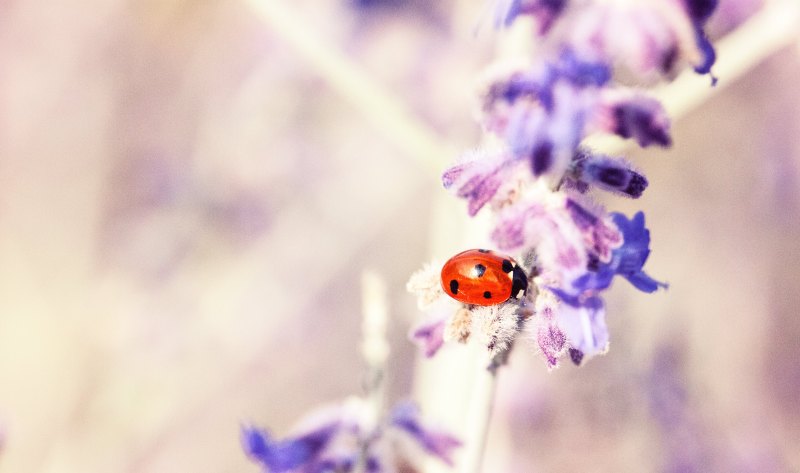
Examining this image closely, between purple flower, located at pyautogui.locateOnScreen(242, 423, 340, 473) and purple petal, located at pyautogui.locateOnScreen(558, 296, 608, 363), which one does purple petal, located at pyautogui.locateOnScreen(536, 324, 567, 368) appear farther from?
purple flower, located at pyautogui.locateOnScreen(242, 423, 340, 473)

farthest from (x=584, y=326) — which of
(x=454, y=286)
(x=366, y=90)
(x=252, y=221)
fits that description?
(x=252, y=221)

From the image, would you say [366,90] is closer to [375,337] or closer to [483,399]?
[375,337]

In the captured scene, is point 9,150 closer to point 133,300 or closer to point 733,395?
point 133,300

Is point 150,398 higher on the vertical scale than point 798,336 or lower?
higher

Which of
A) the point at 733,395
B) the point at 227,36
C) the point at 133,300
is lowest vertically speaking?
the point at 733,395

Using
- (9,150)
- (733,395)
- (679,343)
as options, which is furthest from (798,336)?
(9,150)

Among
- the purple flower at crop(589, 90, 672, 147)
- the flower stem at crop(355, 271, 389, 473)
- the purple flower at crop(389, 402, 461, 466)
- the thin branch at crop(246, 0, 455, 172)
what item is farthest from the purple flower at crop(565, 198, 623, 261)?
the thin branch at crop(246, 0, 455, 172)

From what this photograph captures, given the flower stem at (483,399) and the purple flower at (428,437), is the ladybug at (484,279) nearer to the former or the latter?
the flower stem at (483,399)

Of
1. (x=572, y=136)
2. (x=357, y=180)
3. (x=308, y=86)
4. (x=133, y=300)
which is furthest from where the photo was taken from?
(x=357, y=180)
